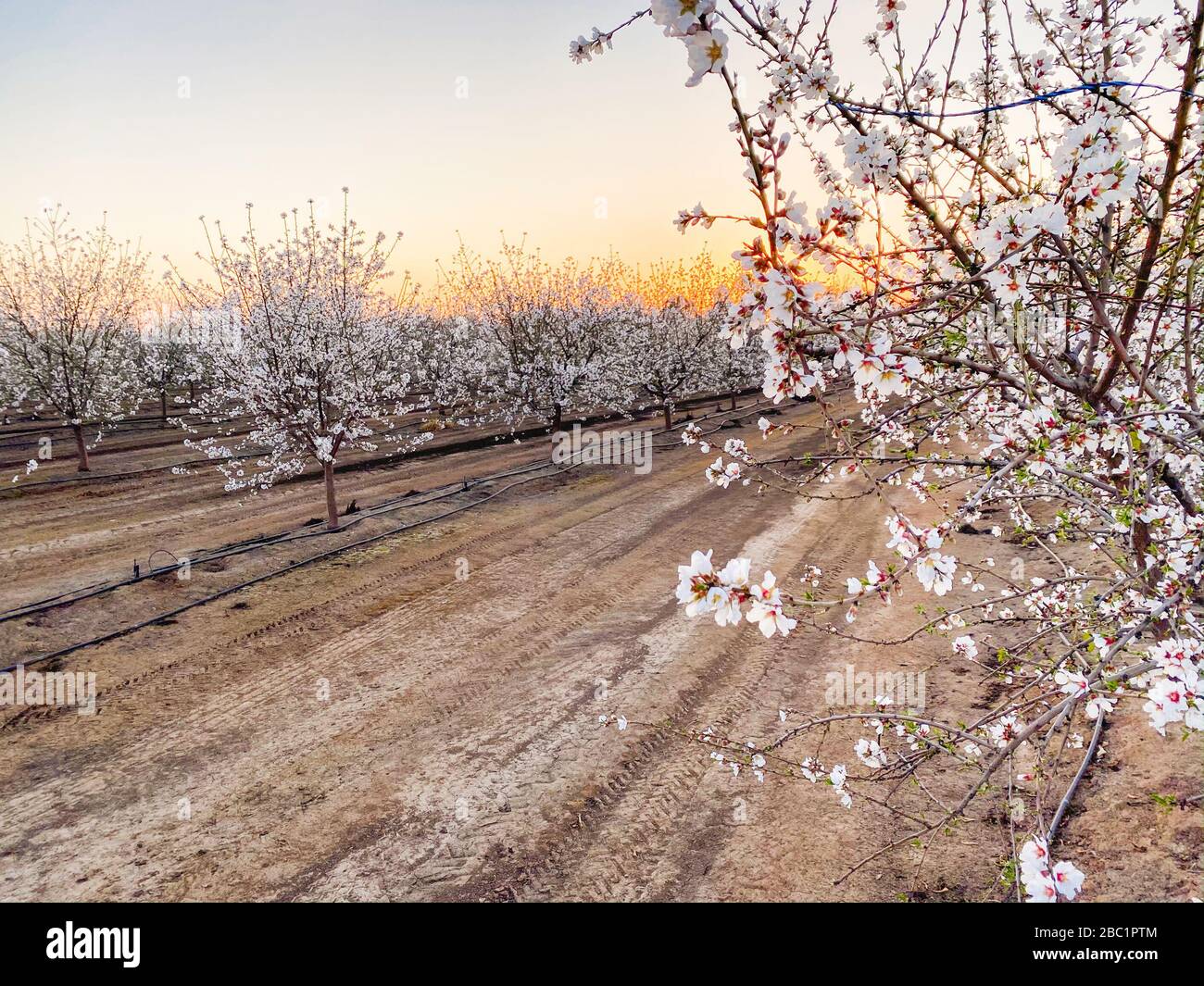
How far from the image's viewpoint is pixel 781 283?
1.89 m

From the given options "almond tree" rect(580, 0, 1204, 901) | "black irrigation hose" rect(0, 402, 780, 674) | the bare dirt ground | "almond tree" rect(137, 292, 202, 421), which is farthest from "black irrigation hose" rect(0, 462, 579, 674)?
"almond tree" rect(137, 292, 202, 421)

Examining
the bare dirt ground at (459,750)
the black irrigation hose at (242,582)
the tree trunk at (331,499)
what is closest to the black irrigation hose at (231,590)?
the black irrigation hose at (242,582)

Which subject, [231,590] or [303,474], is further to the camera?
[303,474]

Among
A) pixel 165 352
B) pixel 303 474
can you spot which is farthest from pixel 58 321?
pixel 165 352

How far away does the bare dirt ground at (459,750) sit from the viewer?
4805mm

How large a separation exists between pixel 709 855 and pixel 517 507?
11.2 m

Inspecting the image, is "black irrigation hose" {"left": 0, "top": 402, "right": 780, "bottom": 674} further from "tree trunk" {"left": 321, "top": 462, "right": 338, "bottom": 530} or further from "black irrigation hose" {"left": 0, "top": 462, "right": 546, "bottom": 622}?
"tree trunk" {"left": 321, "top": 462, "right": 338, "bottom": 530}

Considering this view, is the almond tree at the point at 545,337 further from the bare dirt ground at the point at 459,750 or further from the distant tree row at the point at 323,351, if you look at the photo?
the bare dirt ground at the point at 459,750

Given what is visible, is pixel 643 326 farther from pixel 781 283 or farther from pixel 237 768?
pixel 781 283

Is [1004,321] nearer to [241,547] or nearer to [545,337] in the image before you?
[241,547]

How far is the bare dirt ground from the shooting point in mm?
4805

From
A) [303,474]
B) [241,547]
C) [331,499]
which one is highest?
[303,474]

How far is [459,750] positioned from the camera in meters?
6.43

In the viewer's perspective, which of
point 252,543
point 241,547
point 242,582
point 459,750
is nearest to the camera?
point 459,750
